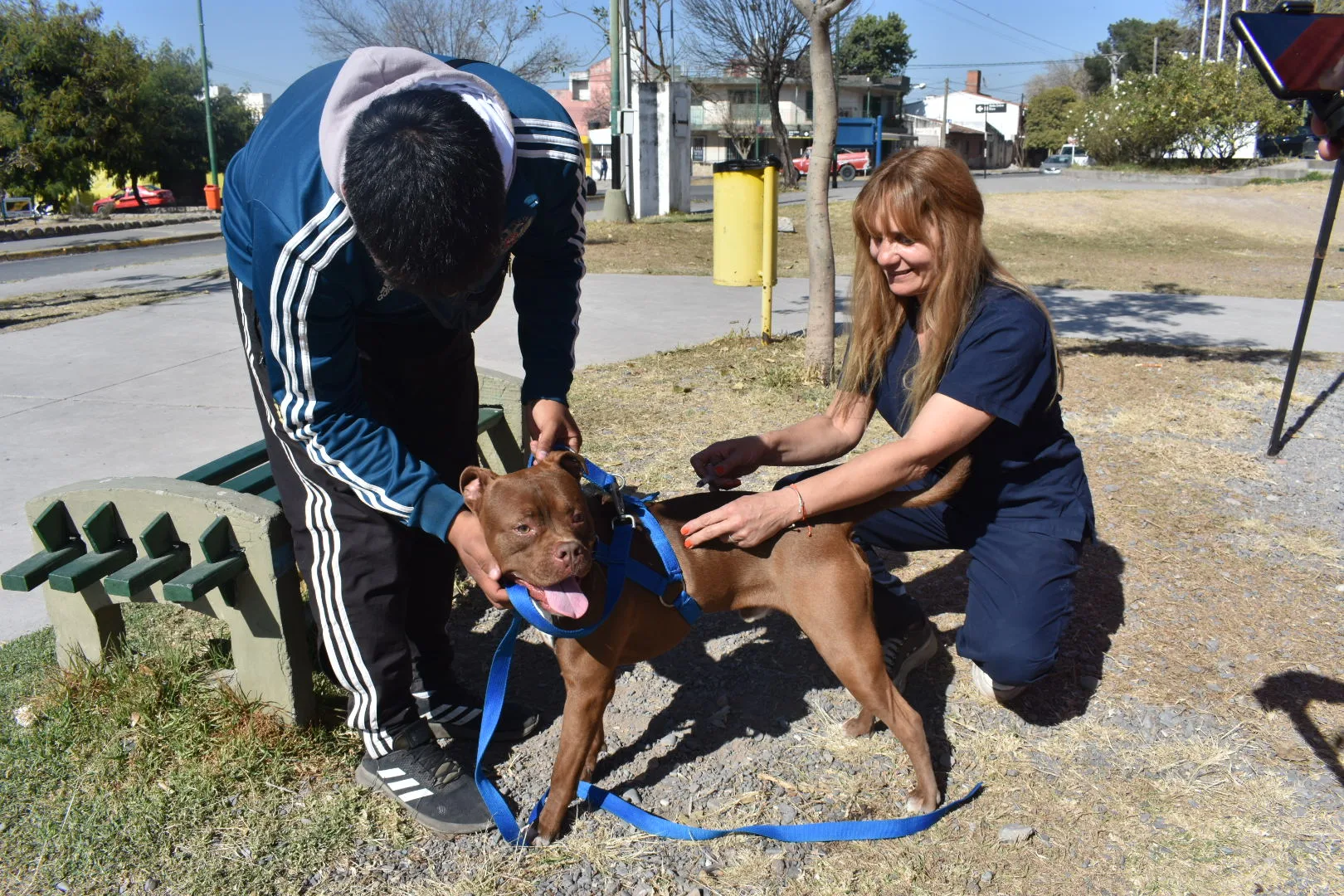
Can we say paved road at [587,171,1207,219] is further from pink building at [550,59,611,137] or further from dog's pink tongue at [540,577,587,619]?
pink building at [550,59,611,137]

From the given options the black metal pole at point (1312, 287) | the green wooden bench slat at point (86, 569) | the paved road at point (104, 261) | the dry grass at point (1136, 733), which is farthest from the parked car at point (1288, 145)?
the green wooden bench slat at point (86, 569)

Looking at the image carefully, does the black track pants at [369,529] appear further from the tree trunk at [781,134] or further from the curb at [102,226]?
the tree trunk at [781,134]

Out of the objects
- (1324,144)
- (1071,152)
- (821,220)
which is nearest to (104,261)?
(821,220)

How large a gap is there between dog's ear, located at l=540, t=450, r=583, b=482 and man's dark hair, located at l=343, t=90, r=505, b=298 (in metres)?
0.52

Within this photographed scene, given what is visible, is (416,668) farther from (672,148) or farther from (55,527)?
(672,148)

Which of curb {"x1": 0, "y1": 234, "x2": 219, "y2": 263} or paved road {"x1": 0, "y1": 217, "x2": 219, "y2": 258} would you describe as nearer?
curb {"x1": 0, "y1": 234, "x2": 219, "y2": 263}

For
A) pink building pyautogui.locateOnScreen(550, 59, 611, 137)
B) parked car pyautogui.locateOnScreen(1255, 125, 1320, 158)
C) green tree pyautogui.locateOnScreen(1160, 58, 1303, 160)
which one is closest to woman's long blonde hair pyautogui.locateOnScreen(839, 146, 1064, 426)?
green tree pyautogui.locateOnScreen(1160, 58, 1303, 160)

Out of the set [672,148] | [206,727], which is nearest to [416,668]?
[206,727]

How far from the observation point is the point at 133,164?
31.3 m

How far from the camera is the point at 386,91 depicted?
216 centimetres

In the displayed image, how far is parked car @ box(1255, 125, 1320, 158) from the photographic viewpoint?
126 feet

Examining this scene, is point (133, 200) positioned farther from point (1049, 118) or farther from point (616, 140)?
point (1049, 118)

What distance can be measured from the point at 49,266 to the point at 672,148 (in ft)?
40.1

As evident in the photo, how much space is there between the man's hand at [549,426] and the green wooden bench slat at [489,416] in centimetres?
92
